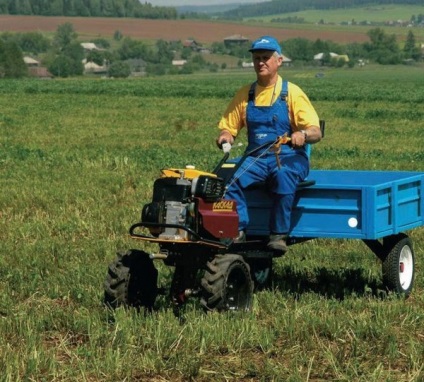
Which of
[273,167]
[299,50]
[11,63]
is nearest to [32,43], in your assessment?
[299,50]

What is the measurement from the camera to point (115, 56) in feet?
475

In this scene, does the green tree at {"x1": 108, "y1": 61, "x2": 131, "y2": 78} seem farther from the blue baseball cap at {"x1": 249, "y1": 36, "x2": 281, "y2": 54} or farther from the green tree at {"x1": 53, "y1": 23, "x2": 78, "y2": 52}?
the blue baseball cap at {"x1": 249, "y1": 36, "x2": 281, "y2": 54}

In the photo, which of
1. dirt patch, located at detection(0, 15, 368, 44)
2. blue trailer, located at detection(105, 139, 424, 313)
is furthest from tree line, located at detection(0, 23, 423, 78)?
blue trailer, located at detection(105, 139, 424, 313)

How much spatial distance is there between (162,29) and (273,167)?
15825 cm

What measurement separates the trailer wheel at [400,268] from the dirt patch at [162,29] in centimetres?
14994

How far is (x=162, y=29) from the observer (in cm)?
16388

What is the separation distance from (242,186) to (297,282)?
136 centimetres

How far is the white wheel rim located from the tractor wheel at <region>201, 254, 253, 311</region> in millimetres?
1605

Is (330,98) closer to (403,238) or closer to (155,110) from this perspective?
(155,110)

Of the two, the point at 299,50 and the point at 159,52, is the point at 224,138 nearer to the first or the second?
the point at 299,50

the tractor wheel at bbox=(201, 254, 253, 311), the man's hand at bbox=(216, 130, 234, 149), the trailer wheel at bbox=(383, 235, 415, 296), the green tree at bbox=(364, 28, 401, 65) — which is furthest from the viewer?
the green tree at bbox=(364, 28, 401, 65)

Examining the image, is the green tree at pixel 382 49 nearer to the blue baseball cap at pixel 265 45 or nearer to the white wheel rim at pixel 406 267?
the white wheel rim at pixel 406 267

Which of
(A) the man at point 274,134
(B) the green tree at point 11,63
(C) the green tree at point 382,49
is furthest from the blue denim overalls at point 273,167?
(C) the green tree at point 382,49

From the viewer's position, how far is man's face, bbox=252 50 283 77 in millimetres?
7805
